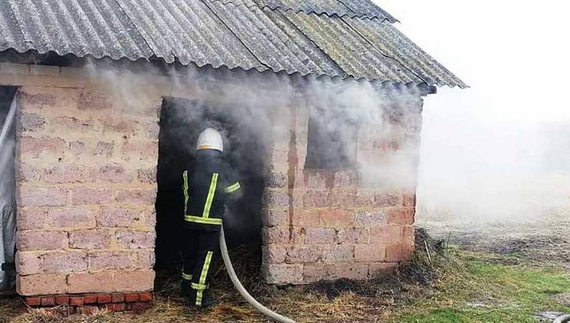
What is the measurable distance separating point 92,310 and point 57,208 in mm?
1117

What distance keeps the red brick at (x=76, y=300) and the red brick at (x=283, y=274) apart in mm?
2100

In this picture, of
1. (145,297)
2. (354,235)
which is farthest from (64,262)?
(354,235)

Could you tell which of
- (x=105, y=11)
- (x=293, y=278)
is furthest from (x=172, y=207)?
(x=105, y=11)

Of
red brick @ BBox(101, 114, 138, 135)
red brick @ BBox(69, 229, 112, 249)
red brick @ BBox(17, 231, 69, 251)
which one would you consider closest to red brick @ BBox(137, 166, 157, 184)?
red brick @ BBox(101, 114, 138, 135)

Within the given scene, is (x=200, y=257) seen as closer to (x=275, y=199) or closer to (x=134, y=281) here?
(x=134, y=281)

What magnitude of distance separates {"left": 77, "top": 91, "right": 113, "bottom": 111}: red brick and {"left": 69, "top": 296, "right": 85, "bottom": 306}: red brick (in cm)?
194

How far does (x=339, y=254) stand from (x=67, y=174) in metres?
3.34

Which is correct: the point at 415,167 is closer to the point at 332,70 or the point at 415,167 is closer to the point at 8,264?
the point at 332,70

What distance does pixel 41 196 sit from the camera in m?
6.65

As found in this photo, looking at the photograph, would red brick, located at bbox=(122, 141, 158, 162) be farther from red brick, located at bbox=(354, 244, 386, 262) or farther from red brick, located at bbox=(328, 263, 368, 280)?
red brick, located at bbox=(354, 244, 386, 262)

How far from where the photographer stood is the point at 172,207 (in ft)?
31.9

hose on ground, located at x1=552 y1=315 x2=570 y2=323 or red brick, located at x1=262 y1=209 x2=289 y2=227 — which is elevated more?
red brick, located at x1=262 y1=209 x2=289 y2=227

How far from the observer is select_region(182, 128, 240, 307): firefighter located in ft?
23.9

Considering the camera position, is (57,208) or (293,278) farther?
(293,278)
